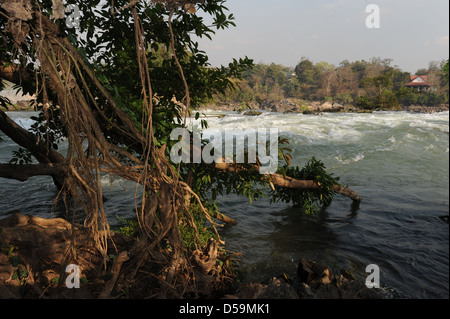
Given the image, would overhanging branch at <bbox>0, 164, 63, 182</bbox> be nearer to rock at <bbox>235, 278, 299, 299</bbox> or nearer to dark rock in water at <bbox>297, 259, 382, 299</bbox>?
rock at <bbox>235, 278, 299, 299</bbox>

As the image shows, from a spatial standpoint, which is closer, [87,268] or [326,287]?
[87,268]

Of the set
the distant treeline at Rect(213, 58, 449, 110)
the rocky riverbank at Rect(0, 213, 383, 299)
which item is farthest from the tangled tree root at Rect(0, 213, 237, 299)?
the distant treeline at Rect(213, 58, 449, 110)

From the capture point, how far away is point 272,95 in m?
59.8

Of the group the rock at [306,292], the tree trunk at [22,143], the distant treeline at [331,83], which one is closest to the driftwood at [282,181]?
the rock at [306,292]

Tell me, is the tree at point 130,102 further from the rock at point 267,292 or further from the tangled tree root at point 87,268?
the rock at point 267,292

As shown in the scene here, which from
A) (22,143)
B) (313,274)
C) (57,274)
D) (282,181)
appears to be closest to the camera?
(57,274)

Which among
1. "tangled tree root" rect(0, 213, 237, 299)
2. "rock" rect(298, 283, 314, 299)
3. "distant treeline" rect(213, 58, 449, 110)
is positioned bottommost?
"rock" rect(298, 283, 314, 299)

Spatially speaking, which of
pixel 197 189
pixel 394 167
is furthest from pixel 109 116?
pixel 394 167

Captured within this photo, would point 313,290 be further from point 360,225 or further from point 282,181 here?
point 360,225

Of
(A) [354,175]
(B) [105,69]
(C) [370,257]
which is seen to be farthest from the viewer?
(A) [354,175]

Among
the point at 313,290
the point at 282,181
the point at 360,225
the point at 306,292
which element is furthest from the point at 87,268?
the point at 360,225

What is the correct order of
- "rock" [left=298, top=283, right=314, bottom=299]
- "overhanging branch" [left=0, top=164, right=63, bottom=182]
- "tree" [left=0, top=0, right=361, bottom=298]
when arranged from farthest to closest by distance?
"overhanging branch" [left=0, top=164, right=63, bottom=182], "rock" [left=298, top=283, right=314, bottom=299], "tree" [left=0, top=0, right=361, bottom=298]
